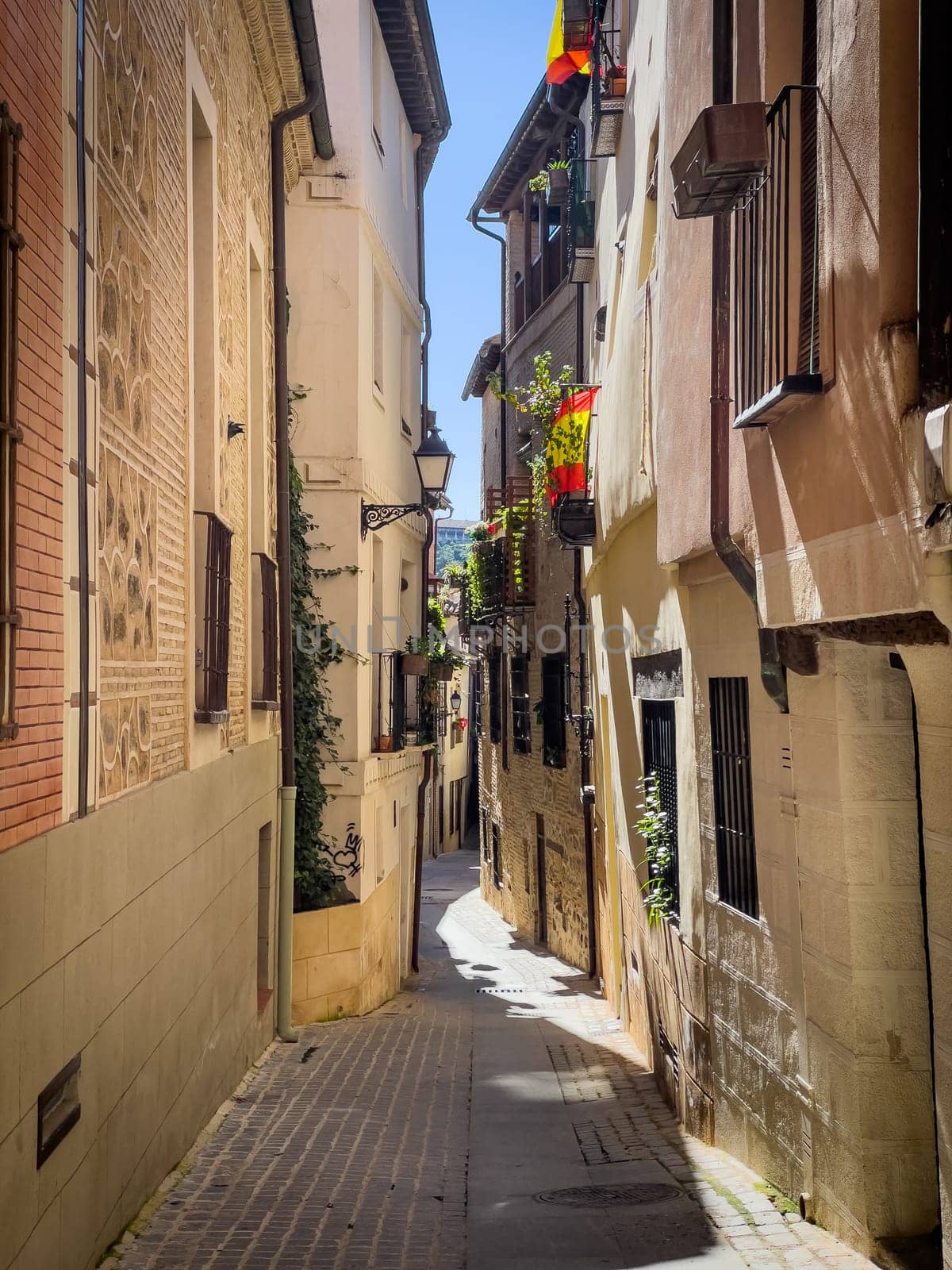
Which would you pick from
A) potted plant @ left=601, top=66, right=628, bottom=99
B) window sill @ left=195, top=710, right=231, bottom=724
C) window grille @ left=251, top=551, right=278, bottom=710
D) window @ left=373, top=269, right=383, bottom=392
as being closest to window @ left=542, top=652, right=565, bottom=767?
window @ left=373, top=269, right=383, bottom=392

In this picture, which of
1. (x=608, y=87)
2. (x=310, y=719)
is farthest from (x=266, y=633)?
(x=608, y=87)

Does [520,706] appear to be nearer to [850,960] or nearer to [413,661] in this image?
[413,661]

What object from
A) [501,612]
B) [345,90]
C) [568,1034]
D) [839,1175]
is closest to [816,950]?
[839,1175]

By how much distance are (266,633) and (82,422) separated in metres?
5.64

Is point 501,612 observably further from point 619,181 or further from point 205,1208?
point 205,1208

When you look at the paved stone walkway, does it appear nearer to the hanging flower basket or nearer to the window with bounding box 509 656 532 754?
the hanging flower basket

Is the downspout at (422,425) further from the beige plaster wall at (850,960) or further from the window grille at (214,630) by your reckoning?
the beige plaster wall at (850,960)

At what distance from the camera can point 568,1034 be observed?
11.7 m

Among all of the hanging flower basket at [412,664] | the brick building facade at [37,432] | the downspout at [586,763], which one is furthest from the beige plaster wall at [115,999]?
the downspout at [586,763]

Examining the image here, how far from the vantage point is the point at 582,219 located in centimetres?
1551

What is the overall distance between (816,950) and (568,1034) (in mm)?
6892

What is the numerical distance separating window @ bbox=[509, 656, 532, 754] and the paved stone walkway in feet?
33.3

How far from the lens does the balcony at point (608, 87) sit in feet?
37.6

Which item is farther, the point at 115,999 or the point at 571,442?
the point at 571,442
